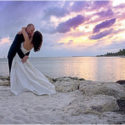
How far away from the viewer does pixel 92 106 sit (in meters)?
4.94

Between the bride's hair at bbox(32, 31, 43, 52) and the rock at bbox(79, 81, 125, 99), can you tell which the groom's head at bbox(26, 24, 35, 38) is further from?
the rock at bbox(79, 81, 125, 99)

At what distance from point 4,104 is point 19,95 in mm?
928

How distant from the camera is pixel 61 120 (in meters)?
4.17

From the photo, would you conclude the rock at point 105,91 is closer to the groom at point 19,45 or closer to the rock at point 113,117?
the rock at point 113,117

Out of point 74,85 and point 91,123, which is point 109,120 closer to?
point 91,123

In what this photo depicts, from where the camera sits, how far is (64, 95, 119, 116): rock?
463 centimetres

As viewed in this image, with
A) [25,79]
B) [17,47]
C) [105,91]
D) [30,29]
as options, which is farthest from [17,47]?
[105,91]

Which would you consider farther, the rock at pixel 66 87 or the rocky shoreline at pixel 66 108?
the rock at pixel 66 87

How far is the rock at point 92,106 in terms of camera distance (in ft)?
15.2

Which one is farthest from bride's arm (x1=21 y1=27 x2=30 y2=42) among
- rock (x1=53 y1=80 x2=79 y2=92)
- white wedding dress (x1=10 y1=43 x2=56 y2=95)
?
rock (x1=53 y1=80 x2=79 y2=92)

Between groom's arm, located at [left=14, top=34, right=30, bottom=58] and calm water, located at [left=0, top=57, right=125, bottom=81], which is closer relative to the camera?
groom's arm, located at [left=14, top=34, right=30, bottom=58]

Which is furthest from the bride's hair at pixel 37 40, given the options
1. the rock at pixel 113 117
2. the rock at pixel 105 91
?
the rock at pixel 113 117

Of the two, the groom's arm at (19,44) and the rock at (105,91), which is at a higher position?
the groom's arm at (19,44)

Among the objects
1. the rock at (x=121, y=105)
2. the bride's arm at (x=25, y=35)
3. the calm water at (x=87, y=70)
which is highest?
the bride's arm at (x=25, y=35)
